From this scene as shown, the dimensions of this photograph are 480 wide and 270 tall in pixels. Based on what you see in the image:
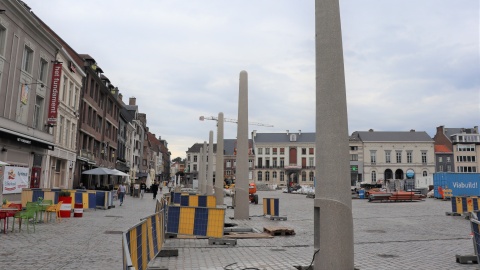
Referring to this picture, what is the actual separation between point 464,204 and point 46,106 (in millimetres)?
26490

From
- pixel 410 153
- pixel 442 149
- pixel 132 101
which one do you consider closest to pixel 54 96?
pixel 132 101

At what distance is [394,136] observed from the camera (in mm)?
92438

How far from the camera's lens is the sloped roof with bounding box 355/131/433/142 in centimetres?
9094

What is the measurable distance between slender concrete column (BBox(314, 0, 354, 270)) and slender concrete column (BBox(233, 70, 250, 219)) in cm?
1027

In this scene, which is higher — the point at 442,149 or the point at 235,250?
the point at 442,149

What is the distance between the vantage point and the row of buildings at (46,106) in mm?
21667

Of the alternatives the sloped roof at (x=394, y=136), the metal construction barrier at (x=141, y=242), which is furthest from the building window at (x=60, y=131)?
the sloped roof at (x=394, y=136)

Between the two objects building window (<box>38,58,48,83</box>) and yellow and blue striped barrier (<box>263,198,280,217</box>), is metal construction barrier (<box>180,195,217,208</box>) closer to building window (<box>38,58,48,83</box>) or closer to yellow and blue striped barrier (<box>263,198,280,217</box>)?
yellow and blue striped barrier (<box>263,198,280,217</box>)

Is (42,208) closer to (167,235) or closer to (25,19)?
(167,235)

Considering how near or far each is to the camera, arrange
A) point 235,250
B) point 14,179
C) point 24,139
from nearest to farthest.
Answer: point 235,250 → point 14,179 → point 24,139

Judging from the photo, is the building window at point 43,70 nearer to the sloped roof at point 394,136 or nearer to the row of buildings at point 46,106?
the row of buildings at point 46,106

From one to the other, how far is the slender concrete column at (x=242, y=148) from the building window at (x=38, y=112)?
15.7m

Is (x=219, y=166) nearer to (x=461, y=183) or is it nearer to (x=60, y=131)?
(x=60, y=131)

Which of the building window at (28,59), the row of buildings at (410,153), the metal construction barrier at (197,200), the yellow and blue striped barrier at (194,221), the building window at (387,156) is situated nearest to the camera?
the yellow and blue striped barrier at (194,221)
